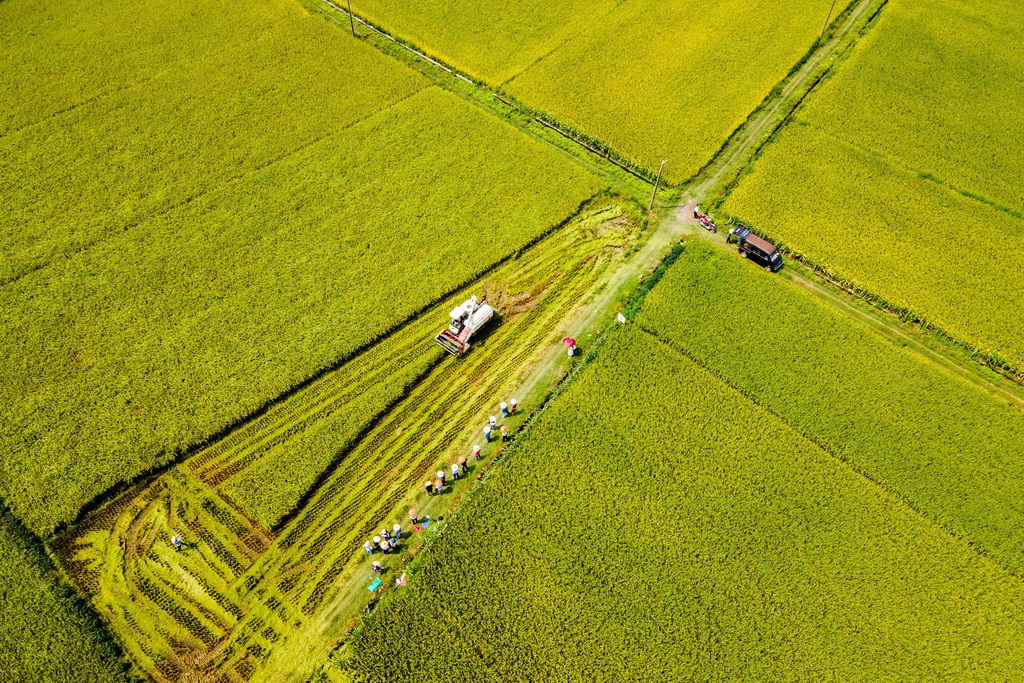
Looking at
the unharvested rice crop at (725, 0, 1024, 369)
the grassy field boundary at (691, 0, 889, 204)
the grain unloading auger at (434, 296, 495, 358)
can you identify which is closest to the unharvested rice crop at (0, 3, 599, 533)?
the grain unloading auger at (434, 296, 495, 358)

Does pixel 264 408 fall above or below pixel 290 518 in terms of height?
above

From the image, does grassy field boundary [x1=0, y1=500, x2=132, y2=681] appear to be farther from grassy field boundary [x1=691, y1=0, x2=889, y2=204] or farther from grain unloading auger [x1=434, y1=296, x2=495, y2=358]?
grassy field boundary [x1=691, y1=0, x2=889, y2=204]

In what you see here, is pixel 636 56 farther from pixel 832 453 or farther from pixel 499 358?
pixel 832 453

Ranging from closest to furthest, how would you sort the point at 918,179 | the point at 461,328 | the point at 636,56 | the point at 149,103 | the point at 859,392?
the point at 859,392 → the point at 461,328 → the point at 918,179 → the point at 149,103 → the point at 636,56

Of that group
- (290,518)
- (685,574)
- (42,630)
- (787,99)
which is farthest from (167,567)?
(787,99)

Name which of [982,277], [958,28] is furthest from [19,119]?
[958,28]

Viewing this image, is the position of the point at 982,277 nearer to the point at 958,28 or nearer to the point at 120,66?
the point at 958,28
